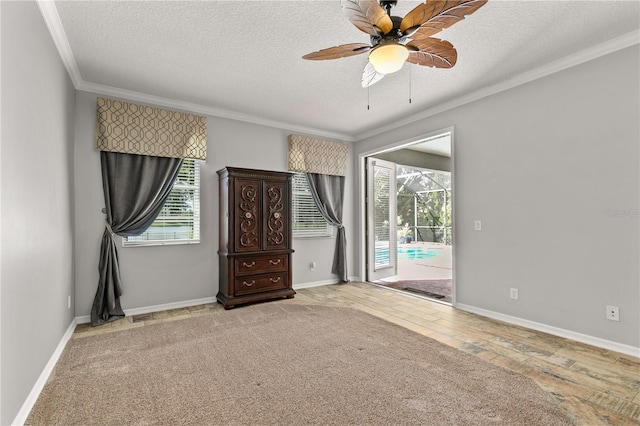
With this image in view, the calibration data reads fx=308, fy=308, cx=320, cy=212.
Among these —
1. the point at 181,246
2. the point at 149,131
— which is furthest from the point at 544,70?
the point at 181,246

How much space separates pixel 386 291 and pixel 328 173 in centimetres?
214

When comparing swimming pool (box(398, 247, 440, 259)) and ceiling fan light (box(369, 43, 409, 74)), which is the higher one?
ceiling fan light (box(369, 43, 409, 74))

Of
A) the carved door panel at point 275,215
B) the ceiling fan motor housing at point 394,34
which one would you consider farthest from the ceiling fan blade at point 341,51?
the carved door panel at point 275,215

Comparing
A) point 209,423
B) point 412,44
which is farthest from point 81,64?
point 209,423

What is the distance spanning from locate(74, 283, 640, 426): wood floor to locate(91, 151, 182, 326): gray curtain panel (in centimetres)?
30

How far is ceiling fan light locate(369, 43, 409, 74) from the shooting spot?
1859 millimetres

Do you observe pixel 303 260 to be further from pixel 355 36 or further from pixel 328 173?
pixel 355 36

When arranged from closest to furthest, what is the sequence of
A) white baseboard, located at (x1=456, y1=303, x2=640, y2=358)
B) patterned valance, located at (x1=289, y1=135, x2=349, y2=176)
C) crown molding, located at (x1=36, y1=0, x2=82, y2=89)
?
crown molding, located at (x1=36, y1=0, x2=82, y2=89) < white baseboard, located at (x1=456, y1=303, x2=640, y2=358) < patterned valance, located at (x1=289, y1=135, x2=349, y2=176)

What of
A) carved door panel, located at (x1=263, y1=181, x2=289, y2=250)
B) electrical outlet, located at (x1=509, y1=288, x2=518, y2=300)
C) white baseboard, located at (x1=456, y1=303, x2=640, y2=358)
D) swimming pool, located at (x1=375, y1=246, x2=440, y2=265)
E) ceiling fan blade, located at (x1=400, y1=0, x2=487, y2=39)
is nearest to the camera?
ceiling fan blade, located at (x1=400, y1=0, x2=487, y2=39)

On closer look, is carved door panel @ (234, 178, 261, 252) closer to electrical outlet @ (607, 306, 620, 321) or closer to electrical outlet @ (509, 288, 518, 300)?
electrical outlet @ (509, 288, 518, 300)

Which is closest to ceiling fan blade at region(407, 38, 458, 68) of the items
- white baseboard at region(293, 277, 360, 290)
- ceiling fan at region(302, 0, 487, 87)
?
ceiling fan at region(302, 0, 487, 87)

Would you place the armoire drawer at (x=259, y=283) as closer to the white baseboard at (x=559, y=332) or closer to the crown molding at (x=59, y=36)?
the white baseboard at (x=559, y=332)

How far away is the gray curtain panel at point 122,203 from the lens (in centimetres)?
343

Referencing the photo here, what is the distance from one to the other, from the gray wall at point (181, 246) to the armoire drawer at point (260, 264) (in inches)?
19.6
